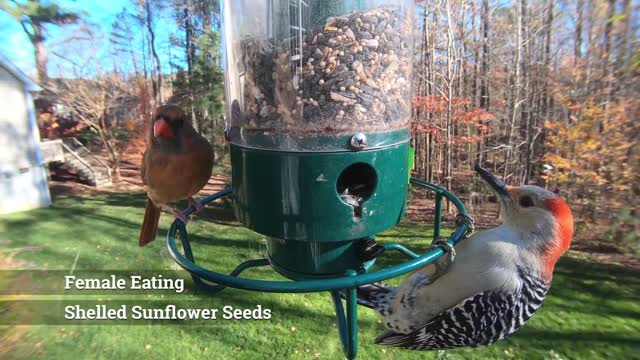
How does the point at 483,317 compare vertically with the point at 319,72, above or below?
below

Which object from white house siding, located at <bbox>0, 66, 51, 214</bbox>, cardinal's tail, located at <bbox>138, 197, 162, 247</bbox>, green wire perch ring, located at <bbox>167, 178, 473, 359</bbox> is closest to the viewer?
green wire perch ring, located at <bbox>167, 178, 473, 359</bbox>

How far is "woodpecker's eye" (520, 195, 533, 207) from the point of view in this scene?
2.34 meters

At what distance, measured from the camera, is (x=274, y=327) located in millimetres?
5438

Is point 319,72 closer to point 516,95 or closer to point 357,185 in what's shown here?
point 357,185

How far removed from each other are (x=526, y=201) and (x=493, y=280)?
51 centimetres

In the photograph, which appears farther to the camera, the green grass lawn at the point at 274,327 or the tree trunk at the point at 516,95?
the tree trunk at the point at 516,95

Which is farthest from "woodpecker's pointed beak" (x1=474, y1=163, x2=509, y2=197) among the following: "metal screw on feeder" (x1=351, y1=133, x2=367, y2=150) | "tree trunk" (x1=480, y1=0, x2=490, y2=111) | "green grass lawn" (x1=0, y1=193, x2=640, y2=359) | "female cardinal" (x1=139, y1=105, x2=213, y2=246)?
"tree trunk" (x1=480, y1=0, x2=490, y2=111)

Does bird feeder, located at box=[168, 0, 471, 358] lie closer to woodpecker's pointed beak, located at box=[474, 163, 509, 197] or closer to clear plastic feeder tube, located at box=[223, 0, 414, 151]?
clear plastic feeder tube, located at box=[223, 0, 414, 151]

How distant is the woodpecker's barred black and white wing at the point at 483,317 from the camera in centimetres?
220

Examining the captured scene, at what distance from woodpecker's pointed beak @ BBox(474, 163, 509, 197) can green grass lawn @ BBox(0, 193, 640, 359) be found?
118 inches

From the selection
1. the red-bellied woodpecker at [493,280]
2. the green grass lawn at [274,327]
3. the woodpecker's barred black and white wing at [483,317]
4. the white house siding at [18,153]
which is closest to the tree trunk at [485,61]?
the green grass lawn at [274,327]

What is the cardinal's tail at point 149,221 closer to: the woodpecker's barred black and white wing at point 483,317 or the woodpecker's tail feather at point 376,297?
the woodpecker's tail feather at point 376,297

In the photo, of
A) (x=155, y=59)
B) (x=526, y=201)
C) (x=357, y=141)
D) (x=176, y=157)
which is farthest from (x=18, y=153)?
(x=526, y=201)

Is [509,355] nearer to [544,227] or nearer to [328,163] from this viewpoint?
[544,227]
